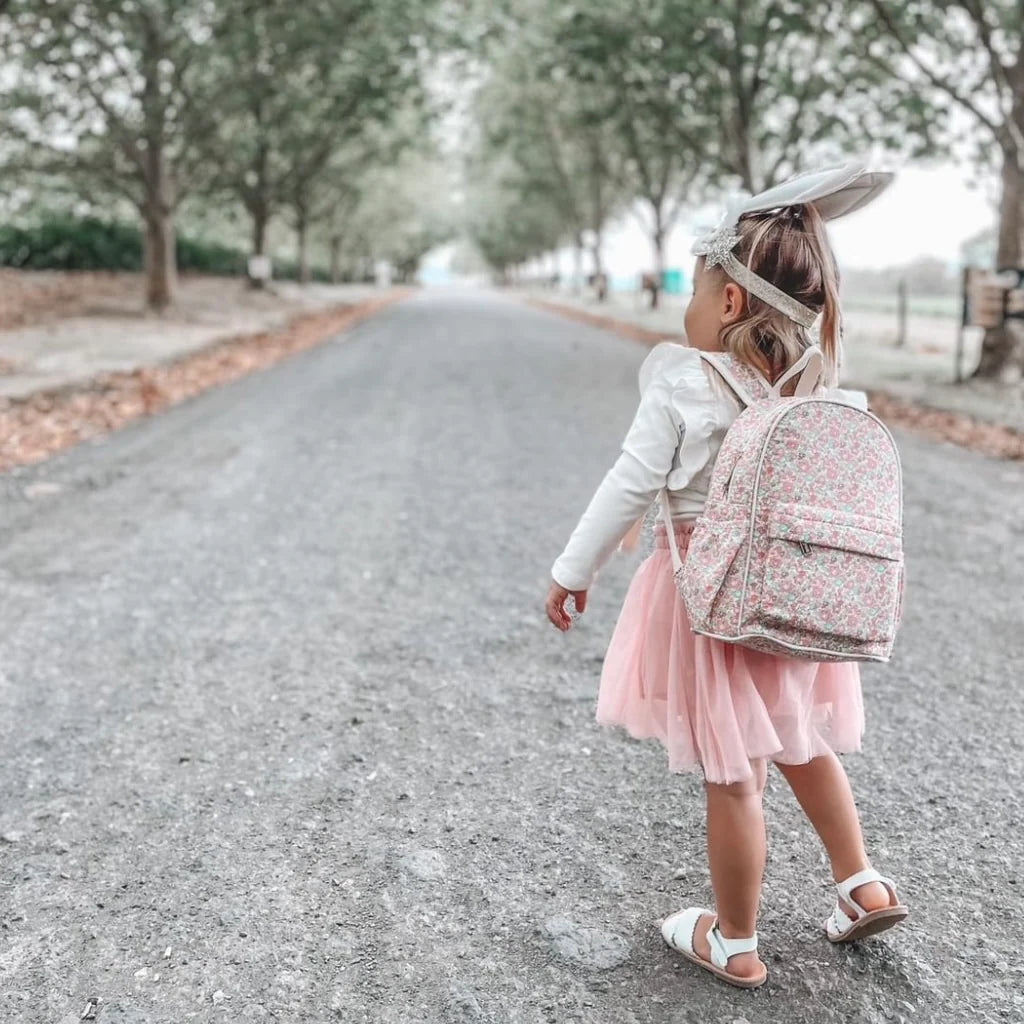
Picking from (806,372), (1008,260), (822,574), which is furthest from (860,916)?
(1008,260)

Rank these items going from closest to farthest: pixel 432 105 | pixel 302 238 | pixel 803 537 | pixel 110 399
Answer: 1. pixel 803 537
2. pixel 110 399
3. pixel 432 105
4. pixel 302 238

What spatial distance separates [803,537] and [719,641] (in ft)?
0.91

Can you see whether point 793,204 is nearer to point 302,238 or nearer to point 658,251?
point 658,251

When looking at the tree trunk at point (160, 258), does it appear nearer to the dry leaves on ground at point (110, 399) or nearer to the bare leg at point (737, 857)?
the dry leaves on ground at point (110, 399)

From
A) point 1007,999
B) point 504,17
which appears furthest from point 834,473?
point 504,17

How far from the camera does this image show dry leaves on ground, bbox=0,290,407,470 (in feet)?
24.8

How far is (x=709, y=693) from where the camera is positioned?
202 cm

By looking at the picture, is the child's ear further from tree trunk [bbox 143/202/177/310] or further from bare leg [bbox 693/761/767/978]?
tree trunk [bbox 143/202/177/310]

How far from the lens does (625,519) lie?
2037 mm

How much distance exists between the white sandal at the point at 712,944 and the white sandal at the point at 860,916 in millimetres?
167

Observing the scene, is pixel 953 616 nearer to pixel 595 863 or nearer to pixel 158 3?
pixel 595 863

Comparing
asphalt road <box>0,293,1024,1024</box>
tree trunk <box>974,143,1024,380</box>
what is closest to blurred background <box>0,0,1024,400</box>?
tree trunk <box>974,143,1024,380</box>

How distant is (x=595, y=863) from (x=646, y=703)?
521mm

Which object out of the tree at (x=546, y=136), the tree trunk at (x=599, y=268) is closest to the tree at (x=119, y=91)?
the tree at (x=546, y=136)
